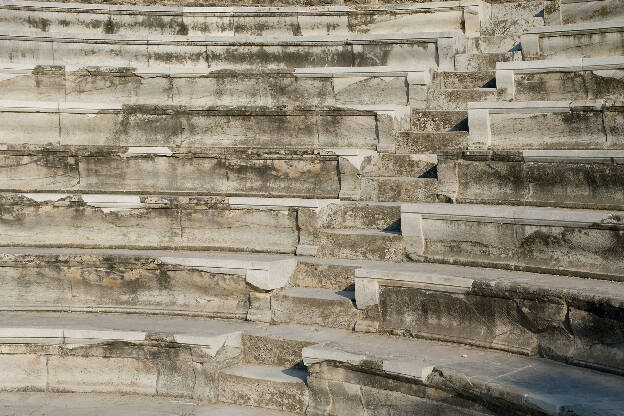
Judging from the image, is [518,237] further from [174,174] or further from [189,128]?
[189,128]

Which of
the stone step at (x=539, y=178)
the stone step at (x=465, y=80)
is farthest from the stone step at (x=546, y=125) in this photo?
the stone step at (x=465, y=80)

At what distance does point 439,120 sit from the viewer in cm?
955

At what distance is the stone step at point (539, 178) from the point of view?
7.36 meters

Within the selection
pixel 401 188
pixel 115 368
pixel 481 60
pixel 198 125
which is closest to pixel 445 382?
pixel 401 188

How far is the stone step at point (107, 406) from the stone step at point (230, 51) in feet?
15.4

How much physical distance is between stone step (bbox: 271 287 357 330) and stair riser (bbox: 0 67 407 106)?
128 inches

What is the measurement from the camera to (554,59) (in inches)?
375

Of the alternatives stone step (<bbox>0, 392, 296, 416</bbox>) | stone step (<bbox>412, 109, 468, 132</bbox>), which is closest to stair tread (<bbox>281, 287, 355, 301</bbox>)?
stone step (<bbox>0, 392, 296, 416</bbox>)

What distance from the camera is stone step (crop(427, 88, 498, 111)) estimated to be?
9.40 meters

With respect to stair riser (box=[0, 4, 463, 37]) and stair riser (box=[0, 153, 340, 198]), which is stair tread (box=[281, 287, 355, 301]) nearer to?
stair riser (box=[0, 153, 340, 198])

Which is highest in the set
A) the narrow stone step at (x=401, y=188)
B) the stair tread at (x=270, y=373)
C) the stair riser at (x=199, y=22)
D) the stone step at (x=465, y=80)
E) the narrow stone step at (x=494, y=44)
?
the stair riser at (x=199, y=22)

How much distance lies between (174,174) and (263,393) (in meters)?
3.34

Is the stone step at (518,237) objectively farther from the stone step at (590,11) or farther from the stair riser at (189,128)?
the stone step at (590,11)

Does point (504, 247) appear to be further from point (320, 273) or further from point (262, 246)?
point (262, 246)
